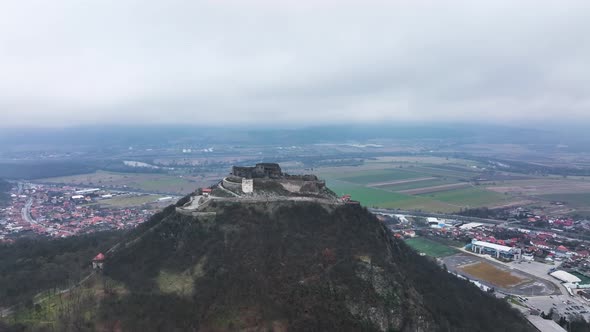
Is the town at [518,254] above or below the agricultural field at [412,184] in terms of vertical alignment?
below

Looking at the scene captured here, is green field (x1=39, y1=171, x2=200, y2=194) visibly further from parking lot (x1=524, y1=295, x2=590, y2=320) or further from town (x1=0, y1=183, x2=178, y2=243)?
parking lot (x1=524, y1=295, x2=590, y2=320)

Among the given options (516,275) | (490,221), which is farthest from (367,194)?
(516,275)

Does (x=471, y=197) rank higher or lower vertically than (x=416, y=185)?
lower


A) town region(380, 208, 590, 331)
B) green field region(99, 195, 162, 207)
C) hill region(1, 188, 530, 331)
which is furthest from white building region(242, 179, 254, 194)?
green field region(99, 195, 162, 207)

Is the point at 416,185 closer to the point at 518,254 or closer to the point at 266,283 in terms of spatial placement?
the point at 518,254

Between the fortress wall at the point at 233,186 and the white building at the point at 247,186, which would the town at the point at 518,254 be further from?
the fortress wall at the point at 233,186

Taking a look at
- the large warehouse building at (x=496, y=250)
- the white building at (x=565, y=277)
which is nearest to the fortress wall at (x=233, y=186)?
the large warehouse building at (x=496, y=250)

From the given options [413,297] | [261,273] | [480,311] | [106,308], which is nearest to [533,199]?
[480,311]
